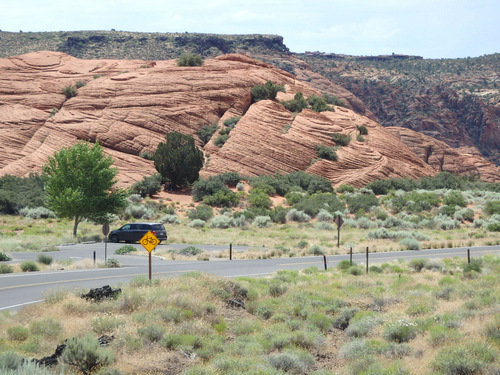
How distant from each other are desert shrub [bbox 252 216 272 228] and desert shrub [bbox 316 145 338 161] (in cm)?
1881

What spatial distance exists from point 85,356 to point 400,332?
22.3 feet

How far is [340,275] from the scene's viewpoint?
20.6 m

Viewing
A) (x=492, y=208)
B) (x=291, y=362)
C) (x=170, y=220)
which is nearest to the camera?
(x=291, y=362)

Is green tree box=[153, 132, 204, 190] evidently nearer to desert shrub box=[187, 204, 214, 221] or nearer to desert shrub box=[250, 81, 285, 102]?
desert shrub box=[187, 204, 214, 221]

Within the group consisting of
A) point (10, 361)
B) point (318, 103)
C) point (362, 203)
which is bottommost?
point (10, 361)

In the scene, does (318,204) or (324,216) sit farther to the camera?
(318,204)

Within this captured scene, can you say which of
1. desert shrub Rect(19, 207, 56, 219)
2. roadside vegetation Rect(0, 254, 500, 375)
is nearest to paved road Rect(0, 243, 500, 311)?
roadside vegetation Rect(0, 254, 500, 375)

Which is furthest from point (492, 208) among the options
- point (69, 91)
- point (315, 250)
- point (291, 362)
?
point (69, 91)

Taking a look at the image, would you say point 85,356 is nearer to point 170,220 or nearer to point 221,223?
point 221,223

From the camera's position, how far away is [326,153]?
61.2m

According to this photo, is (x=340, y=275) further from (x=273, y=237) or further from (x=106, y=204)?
(x=106, y=204)

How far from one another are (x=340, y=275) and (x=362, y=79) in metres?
121

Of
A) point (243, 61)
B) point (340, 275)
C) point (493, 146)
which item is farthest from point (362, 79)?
point (340, 275)

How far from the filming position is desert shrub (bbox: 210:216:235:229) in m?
43.2
